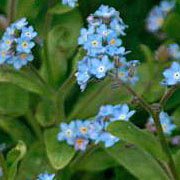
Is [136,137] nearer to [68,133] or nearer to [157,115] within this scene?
[157,115]

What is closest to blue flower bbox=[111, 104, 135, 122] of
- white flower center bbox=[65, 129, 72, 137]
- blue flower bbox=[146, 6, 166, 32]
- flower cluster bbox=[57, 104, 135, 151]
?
flower cluster bbox=[57, 104, 135, 151]

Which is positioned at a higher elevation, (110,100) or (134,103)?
(134,103)

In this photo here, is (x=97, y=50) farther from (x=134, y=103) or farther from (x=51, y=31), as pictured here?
(x=51, y=31)

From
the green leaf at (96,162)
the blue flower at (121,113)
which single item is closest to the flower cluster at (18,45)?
the blue flower at (121,113)

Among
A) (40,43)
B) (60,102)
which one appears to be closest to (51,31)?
(40,43)

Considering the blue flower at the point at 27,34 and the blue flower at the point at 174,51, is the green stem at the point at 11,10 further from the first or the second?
the blue flower at the point at 174,51

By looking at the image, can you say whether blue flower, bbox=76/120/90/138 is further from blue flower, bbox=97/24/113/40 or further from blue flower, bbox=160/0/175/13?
blue flower, bbox=160/0/175/13
